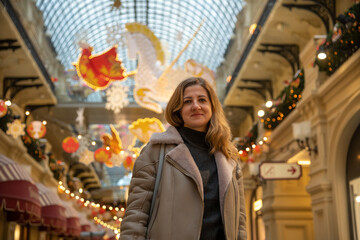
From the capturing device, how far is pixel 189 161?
2943 mm

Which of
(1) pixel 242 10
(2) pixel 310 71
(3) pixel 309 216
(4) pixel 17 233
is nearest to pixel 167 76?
(2) pixel 310 71

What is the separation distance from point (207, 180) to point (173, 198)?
24 cm

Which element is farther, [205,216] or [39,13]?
[39,13]

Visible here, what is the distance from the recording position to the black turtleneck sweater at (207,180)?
287 cm

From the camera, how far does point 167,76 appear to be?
15844mm

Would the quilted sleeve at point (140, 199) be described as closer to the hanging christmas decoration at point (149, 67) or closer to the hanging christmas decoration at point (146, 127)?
the hanging christmas decoration at point (146, 127)

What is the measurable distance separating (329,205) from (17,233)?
13009 millimetres

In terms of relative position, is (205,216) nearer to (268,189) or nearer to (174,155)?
(174,155)

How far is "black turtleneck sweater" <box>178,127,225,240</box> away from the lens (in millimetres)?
2869

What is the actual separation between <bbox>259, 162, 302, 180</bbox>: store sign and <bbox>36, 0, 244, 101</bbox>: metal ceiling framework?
44.8ft

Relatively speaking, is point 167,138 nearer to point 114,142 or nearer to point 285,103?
point 285,103

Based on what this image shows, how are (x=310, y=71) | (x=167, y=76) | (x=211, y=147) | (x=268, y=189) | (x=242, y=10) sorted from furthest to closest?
(x=242, y=10), (x=268, y=189), (x=167, y=76), (x=310, y=71), (x=211, y=147)

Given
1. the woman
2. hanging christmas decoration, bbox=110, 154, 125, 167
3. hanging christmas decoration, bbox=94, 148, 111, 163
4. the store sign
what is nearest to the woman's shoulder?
the woman

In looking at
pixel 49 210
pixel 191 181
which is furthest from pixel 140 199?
pixel 49 210
